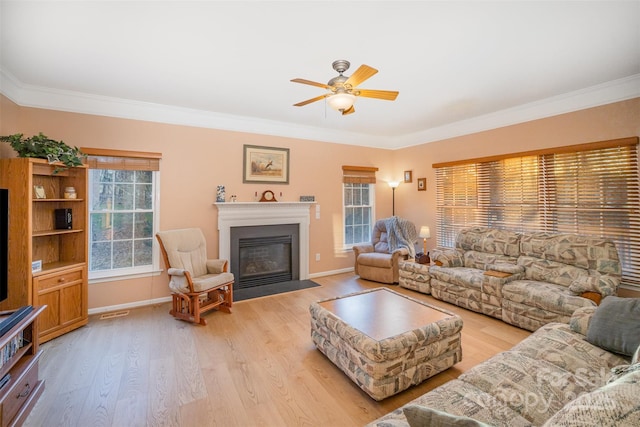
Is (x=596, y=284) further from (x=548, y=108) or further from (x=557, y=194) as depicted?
(x=548, y=108)

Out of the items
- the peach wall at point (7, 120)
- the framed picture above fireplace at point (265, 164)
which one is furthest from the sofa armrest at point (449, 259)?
the peach wall at point (7, 120)

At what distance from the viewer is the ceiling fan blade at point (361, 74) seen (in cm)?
203

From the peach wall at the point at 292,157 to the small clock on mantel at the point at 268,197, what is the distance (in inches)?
4.1

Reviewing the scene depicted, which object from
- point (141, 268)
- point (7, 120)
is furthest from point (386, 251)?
point (7, 120)

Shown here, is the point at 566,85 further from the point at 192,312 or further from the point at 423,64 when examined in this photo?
the point at 192,312

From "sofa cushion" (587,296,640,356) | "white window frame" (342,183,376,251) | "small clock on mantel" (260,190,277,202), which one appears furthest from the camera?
"white window frame" (342,183,376,251)

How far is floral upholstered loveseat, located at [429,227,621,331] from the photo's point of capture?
9.41 feet

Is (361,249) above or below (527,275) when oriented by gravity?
above

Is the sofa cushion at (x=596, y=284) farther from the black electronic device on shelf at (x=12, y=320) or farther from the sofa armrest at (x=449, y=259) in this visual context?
the black electronic device on shelf at (x=12, y=320)

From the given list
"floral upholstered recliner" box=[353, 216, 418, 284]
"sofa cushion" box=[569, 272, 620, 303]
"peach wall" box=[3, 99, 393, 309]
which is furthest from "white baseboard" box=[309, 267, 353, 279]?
"sofa cushion" box=[569, 272, 620, 303]

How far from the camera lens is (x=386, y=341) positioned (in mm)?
1957

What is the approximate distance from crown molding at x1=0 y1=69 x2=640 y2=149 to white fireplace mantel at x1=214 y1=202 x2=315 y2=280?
120 centimetres

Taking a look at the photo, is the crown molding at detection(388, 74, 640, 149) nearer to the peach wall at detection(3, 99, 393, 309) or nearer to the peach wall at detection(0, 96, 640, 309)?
the peach wall at detection(0, 96, 640, 309)

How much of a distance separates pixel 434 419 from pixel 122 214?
4.24 m
